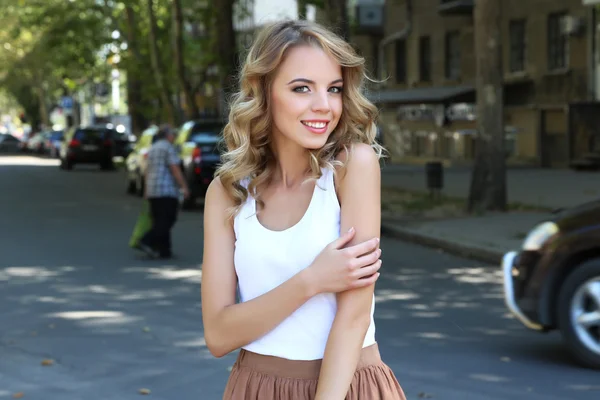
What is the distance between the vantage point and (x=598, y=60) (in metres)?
34.3

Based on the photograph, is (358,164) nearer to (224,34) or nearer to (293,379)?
(293,379)

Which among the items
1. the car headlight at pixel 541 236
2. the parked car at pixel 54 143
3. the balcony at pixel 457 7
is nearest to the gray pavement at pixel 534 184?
the balcony at pixel 457 7

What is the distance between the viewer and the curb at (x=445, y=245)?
14116 millimetres

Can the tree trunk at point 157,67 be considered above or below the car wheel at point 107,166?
above

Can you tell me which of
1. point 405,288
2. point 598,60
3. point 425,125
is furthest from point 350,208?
point 425,125

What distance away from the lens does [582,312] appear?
766 centimetres

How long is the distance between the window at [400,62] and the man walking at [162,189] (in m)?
34.8

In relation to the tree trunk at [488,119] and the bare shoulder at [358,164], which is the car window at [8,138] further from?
the bare shoulder at [358,164]

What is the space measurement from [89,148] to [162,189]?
32106mm

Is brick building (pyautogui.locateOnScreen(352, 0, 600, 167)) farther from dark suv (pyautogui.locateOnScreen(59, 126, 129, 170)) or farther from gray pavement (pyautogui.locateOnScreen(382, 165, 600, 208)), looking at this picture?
dark suv (pyautogui.locateOnScreen(59, 126, 129, 170))

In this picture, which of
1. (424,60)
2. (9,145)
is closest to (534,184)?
(424,60)

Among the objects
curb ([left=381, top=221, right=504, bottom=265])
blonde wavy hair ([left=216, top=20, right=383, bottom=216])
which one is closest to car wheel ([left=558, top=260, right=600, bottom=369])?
blonde wavy hair ([left=216, top=20, right=383, bottom=216])

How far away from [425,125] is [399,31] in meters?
4.53

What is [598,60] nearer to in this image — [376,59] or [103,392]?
[376,59]
